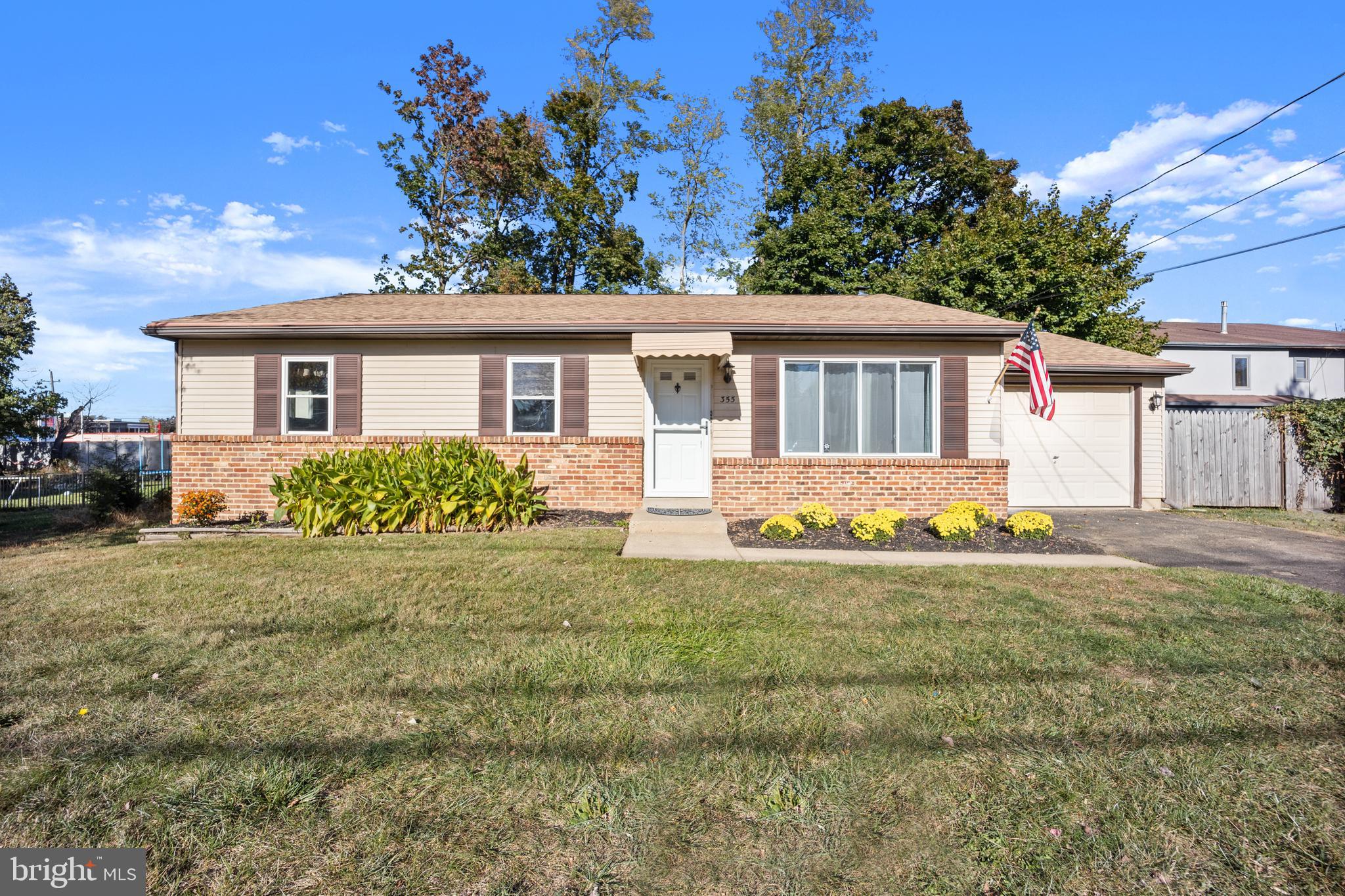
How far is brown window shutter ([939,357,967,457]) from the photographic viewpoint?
9.86m

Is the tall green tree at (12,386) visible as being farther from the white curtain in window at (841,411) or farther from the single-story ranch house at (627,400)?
the white curtain in window at (841,411)

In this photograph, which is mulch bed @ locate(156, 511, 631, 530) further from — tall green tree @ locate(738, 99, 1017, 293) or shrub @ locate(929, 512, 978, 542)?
tall green tree @ locate(738, 99, 1017, 293)

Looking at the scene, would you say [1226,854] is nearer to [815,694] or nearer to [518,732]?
[815,694]

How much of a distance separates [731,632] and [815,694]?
103 centimetres

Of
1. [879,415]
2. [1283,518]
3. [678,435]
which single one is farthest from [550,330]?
[1283,518]

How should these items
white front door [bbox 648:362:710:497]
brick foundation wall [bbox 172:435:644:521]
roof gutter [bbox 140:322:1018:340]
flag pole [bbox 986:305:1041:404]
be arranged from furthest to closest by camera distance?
white front door [bbox 648:362:710:497] < brick foundation wall [bbox 172:435:644:521] < flag pole [bbox 986:305:1041:404] < roof gutter [bbox 140:322:1018:340]

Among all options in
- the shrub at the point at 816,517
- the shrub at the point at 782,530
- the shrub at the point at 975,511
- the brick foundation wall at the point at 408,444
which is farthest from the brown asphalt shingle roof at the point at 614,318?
the shrub at the point at 782,530

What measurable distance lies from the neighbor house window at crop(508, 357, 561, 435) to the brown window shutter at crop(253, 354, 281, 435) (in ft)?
12.1

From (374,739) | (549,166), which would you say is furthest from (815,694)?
(549,166)

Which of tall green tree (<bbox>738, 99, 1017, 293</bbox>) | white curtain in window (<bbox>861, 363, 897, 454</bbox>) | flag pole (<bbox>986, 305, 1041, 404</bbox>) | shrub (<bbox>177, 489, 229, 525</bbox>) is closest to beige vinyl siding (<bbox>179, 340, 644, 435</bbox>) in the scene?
shrub (<bbox>177, 489, 229, 525</bbox>)

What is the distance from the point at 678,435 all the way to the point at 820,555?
390 cm

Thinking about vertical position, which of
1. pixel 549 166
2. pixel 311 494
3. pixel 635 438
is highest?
pixel 549 166

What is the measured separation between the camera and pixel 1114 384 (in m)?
11.7

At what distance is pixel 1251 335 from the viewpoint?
29.6 metres
